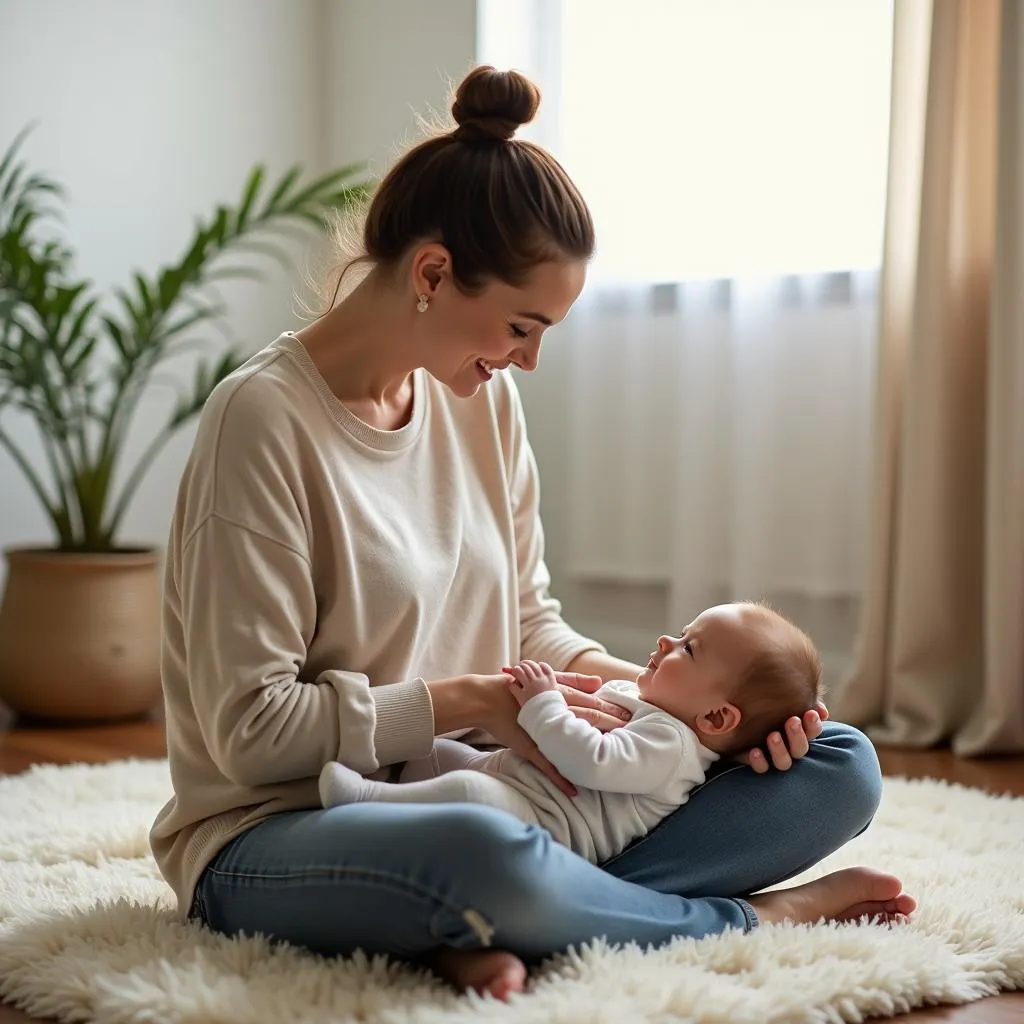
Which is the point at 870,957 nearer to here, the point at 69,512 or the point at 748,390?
the point at 748,390

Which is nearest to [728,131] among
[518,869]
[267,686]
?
[267,686]

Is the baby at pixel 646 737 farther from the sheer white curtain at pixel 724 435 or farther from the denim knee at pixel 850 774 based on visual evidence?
the sheer white curtain at pixel 724 435

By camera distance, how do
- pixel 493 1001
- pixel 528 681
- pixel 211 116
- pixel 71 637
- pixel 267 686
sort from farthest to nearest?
pixel 211 116 < pixel 71 637 < pixel 528 681 < pixel 267 686 < pixel 493 1001

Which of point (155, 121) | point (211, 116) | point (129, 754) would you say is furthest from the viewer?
point (211, 116)

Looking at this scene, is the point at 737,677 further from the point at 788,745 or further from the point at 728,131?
the point at 728,131

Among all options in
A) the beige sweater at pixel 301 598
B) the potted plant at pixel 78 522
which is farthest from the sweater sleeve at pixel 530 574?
the potted plant at pixel 78 522

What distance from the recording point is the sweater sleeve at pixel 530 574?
1941 millimetres

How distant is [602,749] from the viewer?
154cm

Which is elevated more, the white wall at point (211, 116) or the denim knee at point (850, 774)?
the white wall at point (211, 116)

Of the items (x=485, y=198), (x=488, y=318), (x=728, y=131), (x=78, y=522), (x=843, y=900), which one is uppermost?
(x=728, y=131)

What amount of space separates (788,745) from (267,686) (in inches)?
23.6

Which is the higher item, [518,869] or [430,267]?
[430,267]

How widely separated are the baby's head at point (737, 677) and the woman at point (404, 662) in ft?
0.14

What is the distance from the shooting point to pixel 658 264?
149 inches
